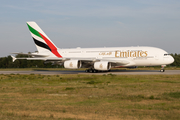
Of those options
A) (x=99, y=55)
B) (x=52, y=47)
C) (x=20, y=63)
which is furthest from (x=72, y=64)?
(x=20, y=63)

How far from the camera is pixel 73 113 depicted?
8453 millimetres

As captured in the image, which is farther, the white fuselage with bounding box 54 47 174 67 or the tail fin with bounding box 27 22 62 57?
the tail fin with bounding box 27 22 62 57

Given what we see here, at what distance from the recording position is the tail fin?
133 ft

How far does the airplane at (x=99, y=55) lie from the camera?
33.7 metres

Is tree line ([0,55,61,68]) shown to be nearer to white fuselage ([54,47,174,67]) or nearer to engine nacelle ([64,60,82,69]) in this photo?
white fuselage ([54,47,174,67])

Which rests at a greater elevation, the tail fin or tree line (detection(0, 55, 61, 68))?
the tail fin

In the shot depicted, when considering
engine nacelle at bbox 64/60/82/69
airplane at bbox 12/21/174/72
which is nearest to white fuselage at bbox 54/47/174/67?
airplane at bbox 12/21/174/72

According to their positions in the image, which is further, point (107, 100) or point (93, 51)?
point (93, 51)

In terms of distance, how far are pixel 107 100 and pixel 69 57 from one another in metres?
29.6

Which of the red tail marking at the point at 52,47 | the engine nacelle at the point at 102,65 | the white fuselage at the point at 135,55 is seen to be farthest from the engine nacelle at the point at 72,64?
the red tail marking at the point at 52,47

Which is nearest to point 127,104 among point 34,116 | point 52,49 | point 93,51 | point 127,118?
point 127,118

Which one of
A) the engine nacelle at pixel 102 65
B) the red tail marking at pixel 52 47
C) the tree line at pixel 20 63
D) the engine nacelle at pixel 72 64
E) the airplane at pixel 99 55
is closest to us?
the engine nacelle at pixel 102 65

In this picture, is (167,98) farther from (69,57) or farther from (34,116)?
(69,57)

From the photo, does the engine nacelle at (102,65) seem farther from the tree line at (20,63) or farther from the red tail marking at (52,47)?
the tree line at (20,63)
